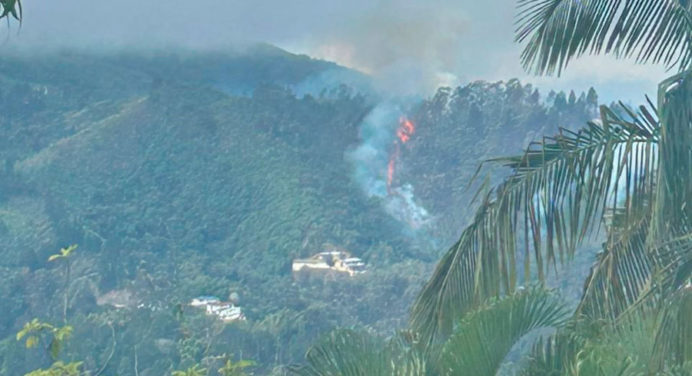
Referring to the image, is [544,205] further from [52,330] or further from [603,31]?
[52,330]

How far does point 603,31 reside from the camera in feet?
20.6

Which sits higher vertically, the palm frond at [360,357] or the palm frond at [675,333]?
the palm frond at [675,333]

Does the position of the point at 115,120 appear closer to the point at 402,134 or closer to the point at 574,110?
the point at 402,134

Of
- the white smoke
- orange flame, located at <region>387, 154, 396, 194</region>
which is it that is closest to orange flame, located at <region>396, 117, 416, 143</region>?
the white smoke

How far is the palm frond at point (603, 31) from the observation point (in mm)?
6016

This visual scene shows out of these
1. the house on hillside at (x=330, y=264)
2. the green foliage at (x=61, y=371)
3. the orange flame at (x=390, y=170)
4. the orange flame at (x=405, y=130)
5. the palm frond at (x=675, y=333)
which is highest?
the palm frond at (x=675, y=333)

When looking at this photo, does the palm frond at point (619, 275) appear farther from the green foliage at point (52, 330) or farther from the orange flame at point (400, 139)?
the orange flame at point (400, 139)

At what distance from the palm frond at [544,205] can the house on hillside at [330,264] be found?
57627mm

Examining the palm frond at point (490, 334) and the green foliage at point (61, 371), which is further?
the green foliage at point (61, 371)

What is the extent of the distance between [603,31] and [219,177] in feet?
238

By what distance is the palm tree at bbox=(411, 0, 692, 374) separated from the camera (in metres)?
5.25

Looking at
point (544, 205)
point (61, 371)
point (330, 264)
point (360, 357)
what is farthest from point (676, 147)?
point (330, 264)

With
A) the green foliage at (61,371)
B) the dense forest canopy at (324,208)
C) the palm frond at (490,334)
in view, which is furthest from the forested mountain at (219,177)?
the palm frond at (490,334)

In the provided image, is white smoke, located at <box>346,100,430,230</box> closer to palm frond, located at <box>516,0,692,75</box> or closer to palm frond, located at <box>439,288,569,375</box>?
palm frond, located at <box>516,0,692,75</box>
